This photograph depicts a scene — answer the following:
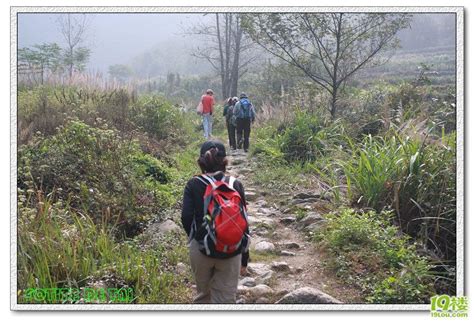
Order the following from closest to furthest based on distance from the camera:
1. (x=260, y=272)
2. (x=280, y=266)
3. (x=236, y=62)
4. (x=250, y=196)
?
(x=260, y=272) → (x=280, y=266) → (x=250, y=196) → (x=236, y=62)

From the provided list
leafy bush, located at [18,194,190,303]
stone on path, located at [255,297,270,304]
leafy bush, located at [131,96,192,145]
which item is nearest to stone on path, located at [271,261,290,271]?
stone on path, located at [255,297,270,304]

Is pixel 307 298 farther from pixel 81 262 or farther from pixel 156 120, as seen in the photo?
pixel 156 120

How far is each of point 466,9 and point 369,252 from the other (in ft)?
7.66

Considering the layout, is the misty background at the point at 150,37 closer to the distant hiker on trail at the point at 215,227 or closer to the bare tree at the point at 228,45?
the bare tree at the point at 228,45

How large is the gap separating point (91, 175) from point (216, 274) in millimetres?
2678

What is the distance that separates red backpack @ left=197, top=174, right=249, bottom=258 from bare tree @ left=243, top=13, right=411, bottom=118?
228 inches

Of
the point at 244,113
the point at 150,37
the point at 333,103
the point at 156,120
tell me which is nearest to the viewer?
the point at 333,103

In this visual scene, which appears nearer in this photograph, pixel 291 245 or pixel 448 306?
pixel 448 306

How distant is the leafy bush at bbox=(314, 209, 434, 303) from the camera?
3607 mm

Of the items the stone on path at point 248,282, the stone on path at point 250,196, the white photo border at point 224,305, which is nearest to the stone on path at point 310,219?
the stone on path at point 250,196

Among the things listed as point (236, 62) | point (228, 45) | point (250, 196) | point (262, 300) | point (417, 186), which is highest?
point (228, 45)

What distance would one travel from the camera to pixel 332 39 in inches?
345

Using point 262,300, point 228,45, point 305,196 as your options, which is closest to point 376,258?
point 262,300

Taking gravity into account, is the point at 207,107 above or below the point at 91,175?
above
